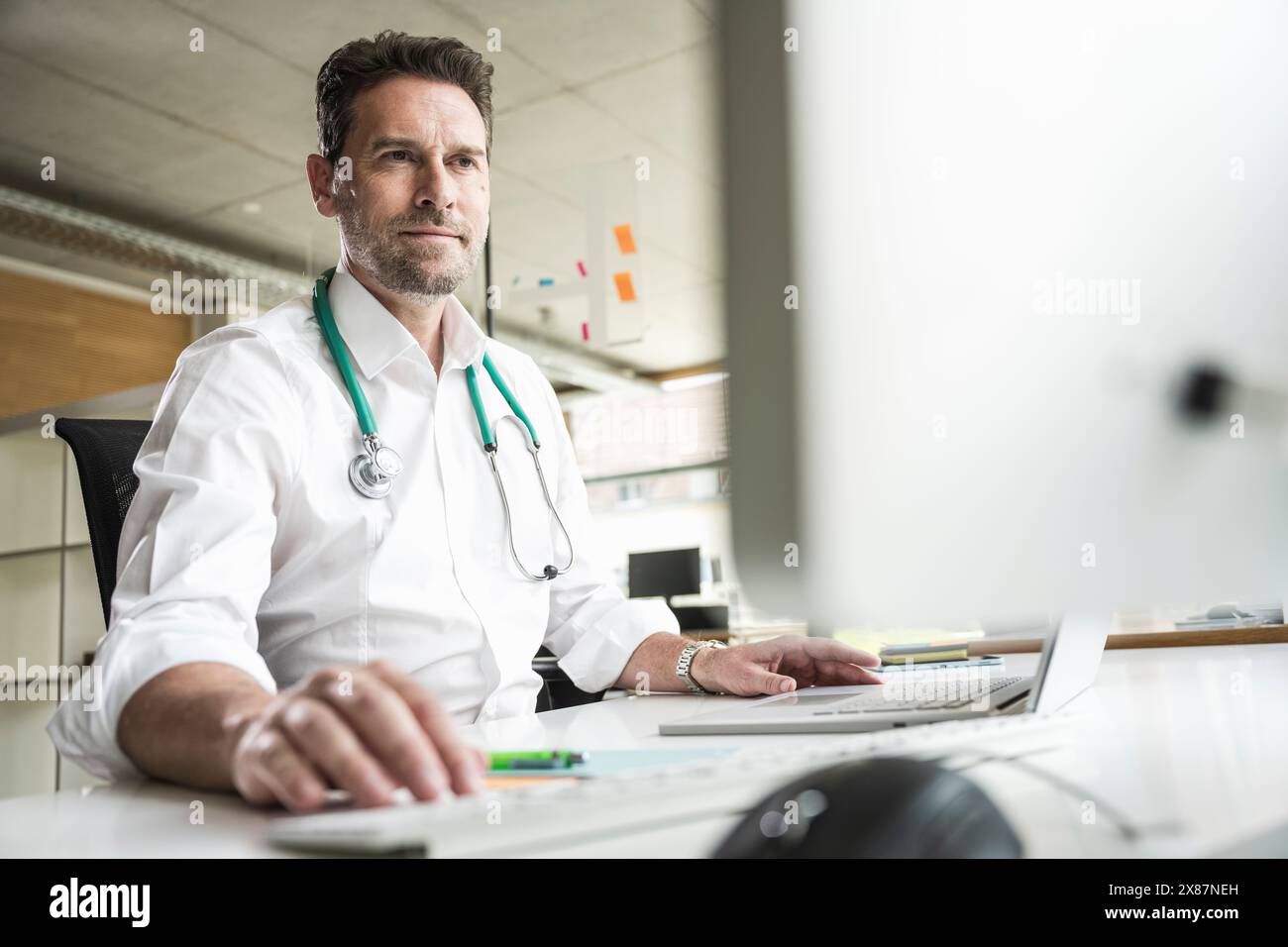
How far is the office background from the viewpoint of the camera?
3592 millimetres

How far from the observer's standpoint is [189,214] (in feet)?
17.7

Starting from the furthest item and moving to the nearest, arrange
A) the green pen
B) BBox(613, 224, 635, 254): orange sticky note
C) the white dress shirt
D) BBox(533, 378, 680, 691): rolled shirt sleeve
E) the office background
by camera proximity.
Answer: BBox(613, 224, 635, 254): orange sticky note → the office background → BBox(533, 378, 680, 691): rolled shirt sleeve → the white dress shirt → the green pen

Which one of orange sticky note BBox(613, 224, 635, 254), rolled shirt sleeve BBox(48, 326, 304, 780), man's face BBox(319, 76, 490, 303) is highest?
orange sticky note BBox(613, 224, 635, 254)

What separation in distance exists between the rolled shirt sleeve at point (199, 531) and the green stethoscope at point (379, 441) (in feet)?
0.21

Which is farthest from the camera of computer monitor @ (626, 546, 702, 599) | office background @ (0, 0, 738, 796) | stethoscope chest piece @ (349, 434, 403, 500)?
computer monitor @ (626, 546, 702, 599)

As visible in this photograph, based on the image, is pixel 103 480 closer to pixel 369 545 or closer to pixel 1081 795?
pixel 369 545

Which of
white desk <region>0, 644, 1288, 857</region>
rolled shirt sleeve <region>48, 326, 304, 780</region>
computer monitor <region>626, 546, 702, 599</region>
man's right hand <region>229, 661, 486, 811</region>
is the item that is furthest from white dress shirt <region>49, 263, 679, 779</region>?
computer monitor <region>626, 546, 702, 599</region>

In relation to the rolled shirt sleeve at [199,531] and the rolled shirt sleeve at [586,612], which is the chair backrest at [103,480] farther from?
the rolled shirt sleeve at [586,612]

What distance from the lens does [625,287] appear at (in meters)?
4.92

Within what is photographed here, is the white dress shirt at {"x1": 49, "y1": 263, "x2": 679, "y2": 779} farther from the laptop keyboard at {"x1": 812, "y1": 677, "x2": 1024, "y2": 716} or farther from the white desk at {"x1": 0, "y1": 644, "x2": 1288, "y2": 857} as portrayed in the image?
the laptop keyboard at {"x1": 812, "y1": 677, "x2": 1024, "y2": 716}

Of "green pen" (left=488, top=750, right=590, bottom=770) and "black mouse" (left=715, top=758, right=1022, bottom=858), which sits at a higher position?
"black mouse" (left=715, top=758, right=1022, bottom=858)

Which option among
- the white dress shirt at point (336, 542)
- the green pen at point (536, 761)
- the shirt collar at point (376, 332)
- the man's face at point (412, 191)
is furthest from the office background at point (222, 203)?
the green pen at point (536, 761)

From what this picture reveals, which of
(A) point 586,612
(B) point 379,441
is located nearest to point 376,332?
Result: (B) point 379,441

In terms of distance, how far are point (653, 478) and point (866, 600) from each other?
744 cm
